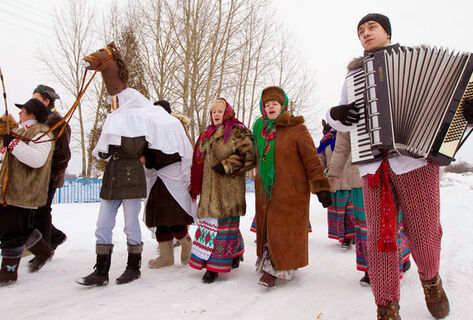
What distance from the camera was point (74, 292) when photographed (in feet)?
9.52

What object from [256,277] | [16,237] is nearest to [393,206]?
[256,277]

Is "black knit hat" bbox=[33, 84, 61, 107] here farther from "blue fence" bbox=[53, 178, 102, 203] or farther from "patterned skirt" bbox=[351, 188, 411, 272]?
"blue fence" bbox=[53, 178, 102, 203]

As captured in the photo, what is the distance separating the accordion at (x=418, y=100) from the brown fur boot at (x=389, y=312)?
2.94 feet

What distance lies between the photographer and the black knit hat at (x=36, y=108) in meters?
3.40

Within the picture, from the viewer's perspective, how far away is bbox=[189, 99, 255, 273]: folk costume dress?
3.29m

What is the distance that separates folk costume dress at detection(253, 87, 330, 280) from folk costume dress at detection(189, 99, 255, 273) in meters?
0.24

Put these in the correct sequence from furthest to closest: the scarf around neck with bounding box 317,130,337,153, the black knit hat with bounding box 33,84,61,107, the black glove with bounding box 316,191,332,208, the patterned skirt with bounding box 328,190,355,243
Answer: the scarf around neck with bounding box 317,130,337,153 → the patterned skirt with bounding box 328,190,355,243 → the black knit hat with bounding box 33,84,61,107 → the black glove with bounding box 316,191,332,208

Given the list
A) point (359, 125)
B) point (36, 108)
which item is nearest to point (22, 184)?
point (36, 108)

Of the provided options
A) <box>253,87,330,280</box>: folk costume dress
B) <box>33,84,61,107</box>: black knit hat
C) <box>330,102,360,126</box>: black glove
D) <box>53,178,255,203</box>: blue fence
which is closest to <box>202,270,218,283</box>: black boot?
<box>253,87,330,280</box>: folk costume dress

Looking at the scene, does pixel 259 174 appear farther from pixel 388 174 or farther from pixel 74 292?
pixel 74 292

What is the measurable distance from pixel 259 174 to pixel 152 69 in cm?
1286

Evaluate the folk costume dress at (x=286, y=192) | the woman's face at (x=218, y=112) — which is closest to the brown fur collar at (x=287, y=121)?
the folk costume dress at (x=286, y=192)

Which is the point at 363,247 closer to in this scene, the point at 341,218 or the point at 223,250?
the point at 223,250

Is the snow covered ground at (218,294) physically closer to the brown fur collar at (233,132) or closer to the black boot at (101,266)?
the black boot at (101,266)
